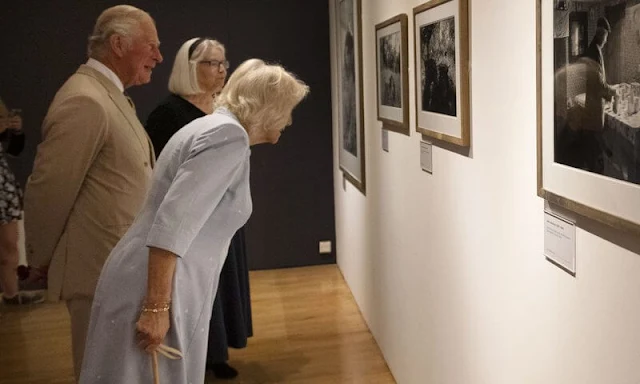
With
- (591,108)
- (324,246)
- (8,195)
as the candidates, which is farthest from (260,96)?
(324,246)

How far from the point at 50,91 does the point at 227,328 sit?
106 inches

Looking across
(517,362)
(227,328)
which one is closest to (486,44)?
(517,362)

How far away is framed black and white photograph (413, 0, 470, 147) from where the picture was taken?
2.24 meters

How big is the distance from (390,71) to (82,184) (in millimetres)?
1498

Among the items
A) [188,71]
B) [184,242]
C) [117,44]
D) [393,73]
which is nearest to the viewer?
[184,242]

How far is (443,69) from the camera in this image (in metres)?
2.43

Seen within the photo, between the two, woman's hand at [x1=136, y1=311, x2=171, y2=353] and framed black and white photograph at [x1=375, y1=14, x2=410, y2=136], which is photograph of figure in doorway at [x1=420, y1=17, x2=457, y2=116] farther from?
woman's hand at [x1=136, y1=311, x2=171, y2=353]

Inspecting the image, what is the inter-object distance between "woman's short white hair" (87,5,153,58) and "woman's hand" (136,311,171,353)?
0.96m

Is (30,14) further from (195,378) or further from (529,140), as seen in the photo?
(529,140)

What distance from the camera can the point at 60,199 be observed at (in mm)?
2242

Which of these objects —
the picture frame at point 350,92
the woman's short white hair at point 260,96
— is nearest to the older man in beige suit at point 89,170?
the woman's short white hair at point 260,96

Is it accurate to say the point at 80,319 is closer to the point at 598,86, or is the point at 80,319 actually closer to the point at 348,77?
the point at 598,86

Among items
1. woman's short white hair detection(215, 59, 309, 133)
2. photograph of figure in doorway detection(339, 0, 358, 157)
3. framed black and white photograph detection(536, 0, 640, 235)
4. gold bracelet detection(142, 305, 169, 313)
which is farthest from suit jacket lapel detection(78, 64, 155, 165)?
photograph of figure in doorway detection(339, 0, 358, 157)

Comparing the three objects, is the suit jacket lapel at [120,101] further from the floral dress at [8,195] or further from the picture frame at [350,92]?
the floral dress at [8,195]
